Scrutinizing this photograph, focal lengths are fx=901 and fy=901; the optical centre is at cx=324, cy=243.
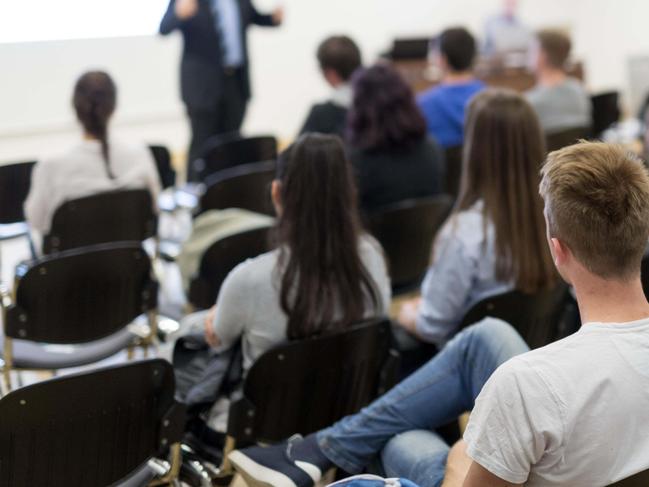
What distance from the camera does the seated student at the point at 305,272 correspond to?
94.0 inches

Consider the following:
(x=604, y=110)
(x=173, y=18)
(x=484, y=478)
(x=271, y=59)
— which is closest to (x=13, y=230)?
(x=173, y=18)

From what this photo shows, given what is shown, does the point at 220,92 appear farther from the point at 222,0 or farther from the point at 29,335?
the point at 29,335

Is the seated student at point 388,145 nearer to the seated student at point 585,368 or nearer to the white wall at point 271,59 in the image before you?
the seated student at point 585,368

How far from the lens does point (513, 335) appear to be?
2.19 m

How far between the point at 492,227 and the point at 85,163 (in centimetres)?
183

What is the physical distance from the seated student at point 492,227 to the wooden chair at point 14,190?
215 cm

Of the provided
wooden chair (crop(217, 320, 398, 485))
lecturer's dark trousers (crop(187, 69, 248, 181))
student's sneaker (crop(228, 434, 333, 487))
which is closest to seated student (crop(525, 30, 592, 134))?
lecturer's dark trousers (crop(187, 69, 248, 181))

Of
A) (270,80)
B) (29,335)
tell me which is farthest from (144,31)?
(29,335)

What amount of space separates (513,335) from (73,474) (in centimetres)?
108

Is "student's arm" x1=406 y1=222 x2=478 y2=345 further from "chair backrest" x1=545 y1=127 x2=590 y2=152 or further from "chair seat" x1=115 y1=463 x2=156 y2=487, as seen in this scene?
"chair backrest" x1=545 y1=127 x2=590 y2=152

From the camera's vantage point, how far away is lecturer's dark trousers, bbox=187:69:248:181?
19.9ft

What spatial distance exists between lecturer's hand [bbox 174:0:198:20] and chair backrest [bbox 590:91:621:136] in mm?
2704

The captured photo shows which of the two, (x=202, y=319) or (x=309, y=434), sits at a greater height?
(x=202, y=319)

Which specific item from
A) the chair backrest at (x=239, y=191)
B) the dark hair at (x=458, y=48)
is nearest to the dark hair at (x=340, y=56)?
the dark hair at (x=458, y=48)
